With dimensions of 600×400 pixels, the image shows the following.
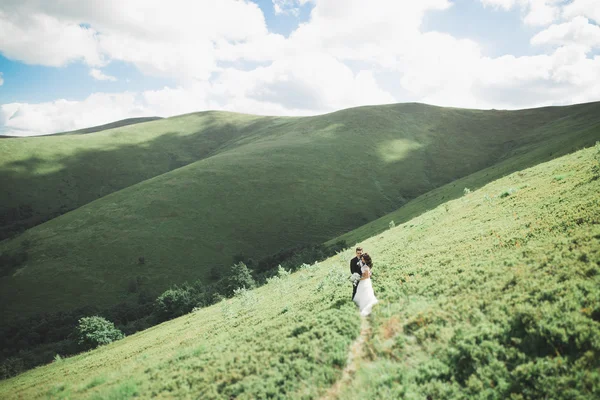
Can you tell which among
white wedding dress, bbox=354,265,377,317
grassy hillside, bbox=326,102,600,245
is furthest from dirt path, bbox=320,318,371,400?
grassy hillside, bbox=326,102,600,245

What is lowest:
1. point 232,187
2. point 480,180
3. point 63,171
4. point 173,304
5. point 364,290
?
point 173,304

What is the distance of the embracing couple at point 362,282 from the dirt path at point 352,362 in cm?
136

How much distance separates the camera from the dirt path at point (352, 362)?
10.1 m

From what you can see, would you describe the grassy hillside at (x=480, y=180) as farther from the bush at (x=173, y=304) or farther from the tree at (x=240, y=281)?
the bush at (x=173, y=304)

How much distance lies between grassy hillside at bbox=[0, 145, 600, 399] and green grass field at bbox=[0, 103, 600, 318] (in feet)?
160

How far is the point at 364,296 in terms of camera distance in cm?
1464

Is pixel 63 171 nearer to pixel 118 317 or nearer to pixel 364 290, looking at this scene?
pixel 118 317

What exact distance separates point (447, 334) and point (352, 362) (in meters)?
3.54

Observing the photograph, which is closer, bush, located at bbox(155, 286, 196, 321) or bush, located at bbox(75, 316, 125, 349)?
bush, located at bbox(75, 316, 125, 349)

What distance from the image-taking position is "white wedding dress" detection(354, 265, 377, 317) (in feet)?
46.8

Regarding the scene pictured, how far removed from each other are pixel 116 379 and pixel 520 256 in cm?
2217

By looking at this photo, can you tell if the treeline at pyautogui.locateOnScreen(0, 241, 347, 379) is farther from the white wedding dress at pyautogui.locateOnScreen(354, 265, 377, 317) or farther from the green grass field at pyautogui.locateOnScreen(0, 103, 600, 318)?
the white wedding dress at pyautogui.locateOnScreen(354, 265, 377, 317)

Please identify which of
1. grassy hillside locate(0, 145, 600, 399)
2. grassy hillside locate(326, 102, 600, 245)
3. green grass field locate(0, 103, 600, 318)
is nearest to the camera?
grassy hillside locate(0, 145, 600, 399)

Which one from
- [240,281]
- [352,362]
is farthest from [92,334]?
[352,362]
